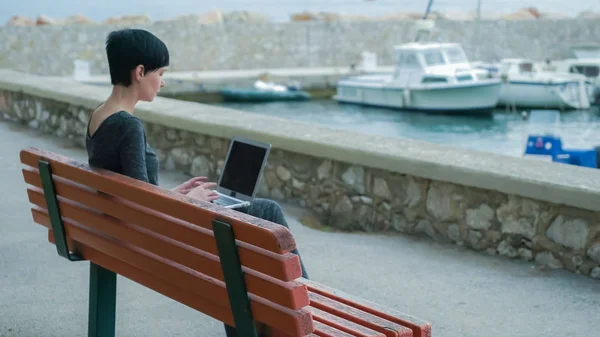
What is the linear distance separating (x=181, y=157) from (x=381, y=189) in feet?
7.02

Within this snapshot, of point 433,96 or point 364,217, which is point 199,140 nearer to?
point 364,217

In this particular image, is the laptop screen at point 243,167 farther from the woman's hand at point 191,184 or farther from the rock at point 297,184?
the rock at point 297,184

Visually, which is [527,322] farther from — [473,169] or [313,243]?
[313,243]

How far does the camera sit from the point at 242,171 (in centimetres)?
349

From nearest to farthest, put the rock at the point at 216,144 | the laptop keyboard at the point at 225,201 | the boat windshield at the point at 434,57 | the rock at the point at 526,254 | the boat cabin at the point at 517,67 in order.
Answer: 1. the laptop keyboard at the point at 225,201
2. the rock at the point at 526,254
3. the rock at the point at 216,144
4. the boat windshield at the point at 434,57
5. the boat cabin at the point at 517,67

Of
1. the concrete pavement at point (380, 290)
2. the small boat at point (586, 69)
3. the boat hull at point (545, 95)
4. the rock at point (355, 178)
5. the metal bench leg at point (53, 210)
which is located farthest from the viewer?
the small boat at point (586, 69)

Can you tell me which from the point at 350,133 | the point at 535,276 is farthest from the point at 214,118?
the point at 535,276

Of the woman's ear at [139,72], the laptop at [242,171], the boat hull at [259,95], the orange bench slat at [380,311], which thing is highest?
the woman's ear at [139,72]

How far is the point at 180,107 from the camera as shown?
705 centimetres

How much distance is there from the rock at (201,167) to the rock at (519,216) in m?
2.57

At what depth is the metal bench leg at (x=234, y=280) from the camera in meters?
2.42

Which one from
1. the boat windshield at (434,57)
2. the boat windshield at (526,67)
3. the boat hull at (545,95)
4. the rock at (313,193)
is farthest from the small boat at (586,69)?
the rock at (313,193)

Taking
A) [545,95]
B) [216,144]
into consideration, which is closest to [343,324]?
[216,144]

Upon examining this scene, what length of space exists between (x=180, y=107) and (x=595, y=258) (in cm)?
368
